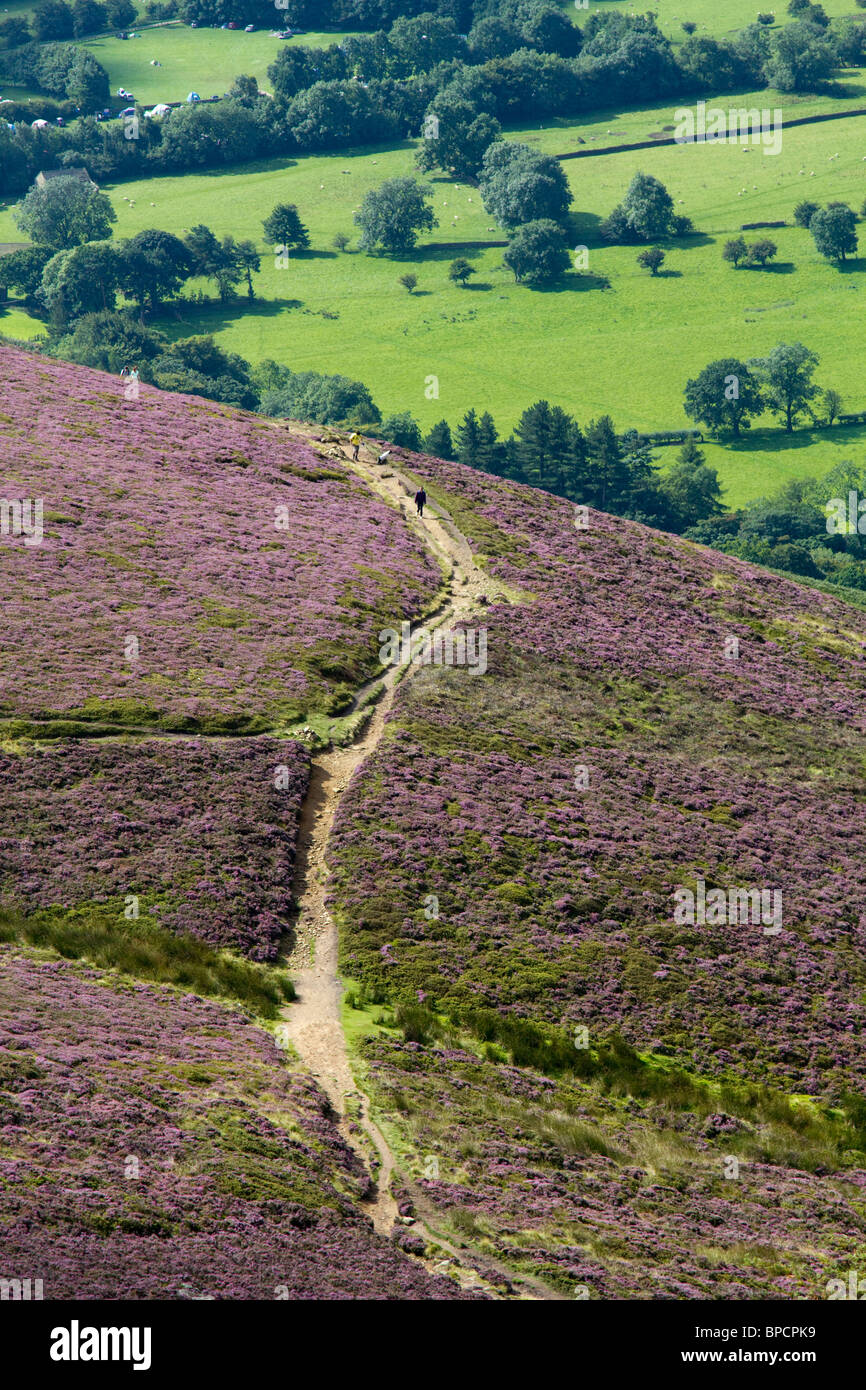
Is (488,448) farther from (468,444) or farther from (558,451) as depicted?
(558,451)

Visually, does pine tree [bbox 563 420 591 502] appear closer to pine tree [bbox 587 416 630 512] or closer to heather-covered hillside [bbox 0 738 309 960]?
pine tree [bbox 587 416 630 512]

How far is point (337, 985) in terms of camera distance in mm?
47125

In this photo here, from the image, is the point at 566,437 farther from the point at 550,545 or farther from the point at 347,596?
the point at 347,596

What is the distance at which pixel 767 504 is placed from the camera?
167375mm

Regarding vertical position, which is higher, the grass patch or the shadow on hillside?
the shadow on hillside

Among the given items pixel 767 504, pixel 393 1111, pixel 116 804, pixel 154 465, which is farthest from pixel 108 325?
pixel 393 1111

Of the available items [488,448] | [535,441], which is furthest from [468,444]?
[535,441]

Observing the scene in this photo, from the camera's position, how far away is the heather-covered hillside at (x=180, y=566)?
6159 cm

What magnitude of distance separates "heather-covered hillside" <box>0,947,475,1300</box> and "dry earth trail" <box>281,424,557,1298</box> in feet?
3.08

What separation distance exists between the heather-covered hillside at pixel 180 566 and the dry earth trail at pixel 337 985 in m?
2.49

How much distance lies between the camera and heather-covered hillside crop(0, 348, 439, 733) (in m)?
61.6

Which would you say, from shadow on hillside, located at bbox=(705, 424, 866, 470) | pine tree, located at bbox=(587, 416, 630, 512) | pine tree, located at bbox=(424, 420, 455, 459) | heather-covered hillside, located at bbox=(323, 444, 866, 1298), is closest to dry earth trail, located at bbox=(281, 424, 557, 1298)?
heather-covered hillside, located at bbox=(323, 444, 866, 1298)

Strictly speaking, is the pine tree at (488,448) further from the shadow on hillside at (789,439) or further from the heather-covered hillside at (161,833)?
the heather-covered hillside at (161,833)

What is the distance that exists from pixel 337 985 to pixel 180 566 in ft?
109
